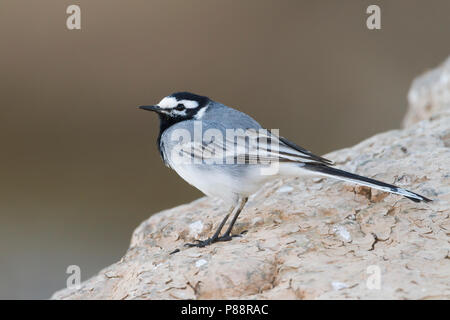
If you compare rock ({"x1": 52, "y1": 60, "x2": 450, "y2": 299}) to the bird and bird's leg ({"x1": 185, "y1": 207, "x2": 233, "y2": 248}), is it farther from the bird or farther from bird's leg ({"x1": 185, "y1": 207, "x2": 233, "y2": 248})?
the bird

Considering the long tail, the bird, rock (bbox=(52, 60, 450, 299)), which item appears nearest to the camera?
rock (bbox=(52, 60, 450, 299))

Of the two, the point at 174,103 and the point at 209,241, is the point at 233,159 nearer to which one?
the point at 209,241

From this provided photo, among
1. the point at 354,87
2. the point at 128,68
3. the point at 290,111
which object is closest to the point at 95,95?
the point at 128,68

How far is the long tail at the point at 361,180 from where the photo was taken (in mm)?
3395

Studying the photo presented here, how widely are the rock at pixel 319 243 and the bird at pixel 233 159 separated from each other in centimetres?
23

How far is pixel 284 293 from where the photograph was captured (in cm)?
279

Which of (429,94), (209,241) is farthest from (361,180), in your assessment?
(429,94)

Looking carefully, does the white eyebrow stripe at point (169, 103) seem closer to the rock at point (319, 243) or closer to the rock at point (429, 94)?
the rock at point (319, 243)

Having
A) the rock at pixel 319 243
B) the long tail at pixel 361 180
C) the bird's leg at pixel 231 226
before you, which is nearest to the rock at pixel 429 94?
the rock at pixel 319 243

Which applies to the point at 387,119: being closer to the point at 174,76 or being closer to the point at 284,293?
the point at 174,76

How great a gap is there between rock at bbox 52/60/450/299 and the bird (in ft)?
0.75

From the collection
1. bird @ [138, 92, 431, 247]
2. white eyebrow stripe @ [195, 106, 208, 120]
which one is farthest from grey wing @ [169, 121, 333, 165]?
white eyebrow stripe @ [195, 106, 208, 120]

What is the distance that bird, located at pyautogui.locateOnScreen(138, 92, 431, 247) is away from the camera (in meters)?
3.58

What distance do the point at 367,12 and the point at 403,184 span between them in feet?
21.5
